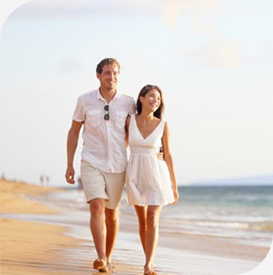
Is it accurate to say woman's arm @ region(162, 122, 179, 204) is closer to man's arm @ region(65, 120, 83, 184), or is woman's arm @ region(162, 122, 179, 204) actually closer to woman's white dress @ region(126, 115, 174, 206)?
woman's white dress @ region(126, 115, 174, 206)

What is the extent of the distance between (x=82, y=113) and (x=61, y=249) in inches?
64.6

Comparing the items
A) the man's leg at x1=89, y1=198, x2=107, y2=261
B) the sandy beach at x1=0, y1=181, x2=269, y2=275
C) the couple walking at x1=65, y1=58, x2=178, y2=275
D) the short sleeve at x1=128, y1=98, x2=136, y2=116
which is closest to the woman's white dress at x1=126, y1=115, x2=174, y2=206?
the couple walking at x1=65, y1=58, x2=178, y2=275

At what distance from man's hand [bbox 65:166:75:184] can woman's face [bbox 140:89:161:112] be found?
670 mm

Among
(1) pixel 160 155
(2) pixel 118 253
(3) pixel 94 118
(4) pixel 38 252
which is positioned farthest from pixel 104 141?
(2) pixel 118 253

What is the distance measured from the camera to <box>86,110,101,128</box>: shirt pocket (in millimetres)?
4926

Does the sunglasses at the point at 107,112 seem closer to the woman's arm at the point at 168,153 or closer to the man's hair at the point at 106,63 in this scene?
the man's hair at the point at 106,63

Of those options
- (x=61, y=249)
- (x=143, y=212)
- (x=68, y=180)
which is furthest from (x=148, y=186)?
(x=61, y=249)

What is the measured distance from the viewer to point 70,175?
4898 mm

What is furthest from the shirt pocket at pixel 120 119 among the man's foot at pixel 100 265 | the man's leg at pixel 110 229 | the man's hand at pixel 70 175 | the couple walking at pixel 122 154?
the man's foot at pixel 100 265

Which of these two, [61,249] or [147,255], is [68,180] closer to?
[147,255]

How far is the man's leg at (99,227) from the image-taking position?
477cm

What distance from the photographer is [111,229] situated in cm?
509

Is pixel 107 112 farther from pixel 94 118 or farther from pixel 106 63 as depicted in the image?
pixel 106 63

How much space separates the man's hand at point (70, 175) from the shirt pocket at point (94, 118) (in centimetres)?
34
